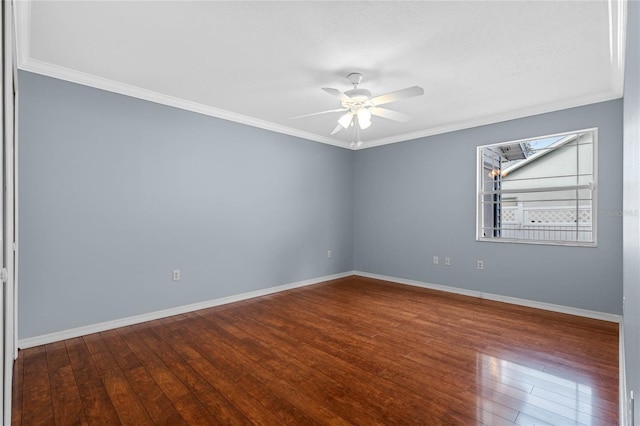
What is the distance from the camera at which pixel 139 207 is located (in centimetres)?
340

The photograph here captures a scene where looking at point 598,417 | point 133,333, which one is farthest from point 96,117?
point 598,417

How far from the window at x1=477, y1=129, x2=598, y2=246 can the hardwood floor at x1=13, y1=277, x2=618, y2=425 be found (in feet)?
3.48

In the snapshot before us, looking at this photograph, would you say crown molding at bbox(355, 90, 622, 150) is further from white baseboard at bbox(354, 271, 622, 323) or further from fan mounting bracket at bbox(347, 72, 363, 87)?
white baseboard at bbox(354, 271, 622, 323)

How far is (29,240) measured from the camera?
2771 mm

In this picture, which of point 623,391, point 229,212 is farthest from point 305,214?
point 623,391

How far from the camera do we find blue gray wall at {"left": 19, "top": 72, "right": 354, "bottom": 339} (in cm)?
284

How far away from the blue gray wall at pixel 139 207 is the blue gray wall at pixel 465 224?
145 cm

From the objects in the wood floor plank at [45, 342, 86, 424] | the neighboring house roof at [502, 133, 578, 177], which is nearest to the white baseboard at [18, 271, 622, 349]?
the wood floor plank at [45, 342, 86, 424]

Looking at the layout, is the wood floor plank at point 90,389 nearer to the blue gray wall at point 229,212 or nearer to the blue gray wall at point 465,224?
the blue gray wall at point 229,212

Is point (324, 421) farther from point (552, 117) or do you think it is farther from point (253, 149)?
point (552, 117)

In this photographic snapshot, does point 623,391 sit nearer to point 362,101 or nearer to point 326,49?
point 362,101

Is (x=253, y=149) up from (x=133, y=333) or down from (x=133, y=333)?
up

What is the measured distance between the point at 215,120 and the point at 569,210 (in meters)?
4.53

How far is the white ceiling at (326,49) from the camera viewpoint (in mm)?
2107
